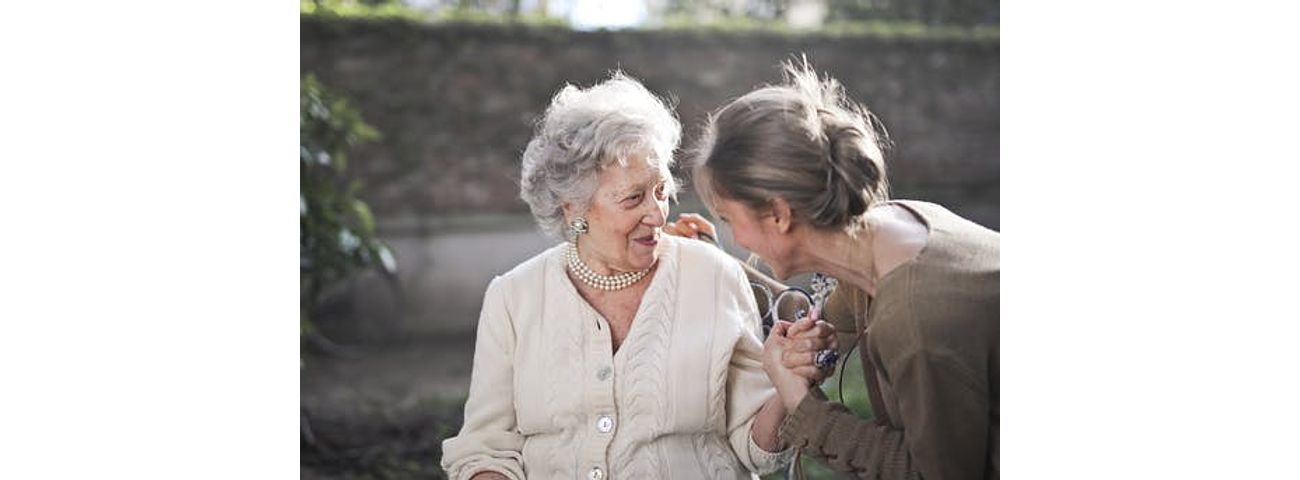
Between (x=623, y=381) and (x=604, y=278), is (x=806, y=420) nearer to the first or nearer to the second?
(x=623, y=381)

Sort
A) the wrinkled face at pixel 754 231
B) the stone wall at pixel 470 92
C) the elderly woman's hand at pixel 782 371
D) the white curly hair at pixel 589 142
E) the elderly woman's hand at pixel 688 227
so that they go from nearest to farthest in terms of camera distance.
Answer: the wrinkled face at pixel 754 231
the elderly woman's hand at pixel 782 371
the white curly hair at pixel 589 142
the elderly woman's hand at pixel 688 227
the stone wall at pixel 470 92

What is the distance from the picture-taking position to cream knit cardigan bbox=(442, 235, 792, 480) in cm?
247

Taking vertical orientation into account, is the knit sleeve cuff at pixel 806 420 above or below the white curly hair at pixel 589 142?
below

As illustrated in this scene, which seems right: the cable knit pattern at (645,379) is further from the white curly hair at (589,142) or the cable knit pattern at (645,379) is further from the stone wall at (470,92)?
the stone wall at (470,92)

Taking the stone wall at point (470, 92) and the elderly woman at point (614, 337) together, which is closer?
the elderly woman at point (614, 337)

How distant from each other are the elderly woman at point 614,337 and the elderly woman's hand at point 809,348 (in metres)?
0.18

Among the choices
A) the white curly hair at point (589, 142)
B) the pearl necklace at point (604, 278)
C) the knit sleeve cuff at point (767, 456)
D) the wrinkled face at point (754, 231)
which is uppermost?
the white curly hair at point (589, 142)

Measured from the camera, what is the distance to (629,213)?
2.46m

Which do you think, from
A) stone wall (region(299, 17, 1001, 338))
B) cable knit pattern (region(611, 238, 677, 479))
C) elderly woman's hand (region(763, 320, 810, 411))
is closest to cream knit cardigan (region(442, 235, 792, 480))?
cable knit pattern (region(611, 238, 677, 479))

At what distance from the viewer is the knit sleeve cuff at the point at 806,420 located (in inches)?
89.4

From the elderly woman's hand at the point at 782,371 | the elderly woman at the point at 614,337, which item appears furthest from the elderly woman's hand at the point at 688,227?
the elderly woman's hand at the point at 782,371

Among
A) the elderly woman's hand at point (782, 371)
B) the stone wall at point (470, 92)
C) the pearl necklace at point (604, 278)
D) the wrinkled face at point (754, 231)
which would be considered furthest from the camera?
the stone wall at point (470, 92)
